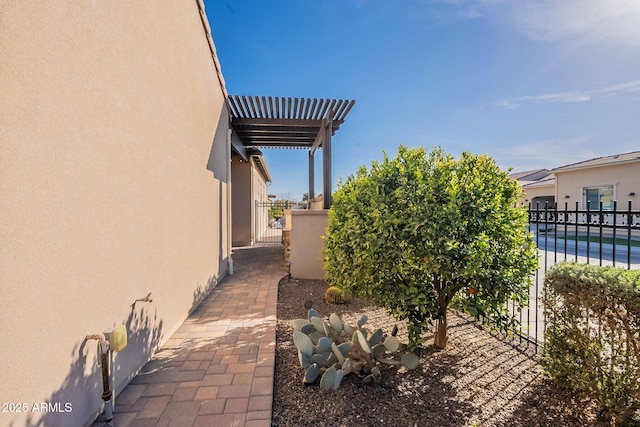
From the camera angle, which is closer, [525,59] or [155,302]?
[155,302]

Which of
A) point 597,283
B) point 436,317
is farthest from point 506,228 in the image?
point 436,317

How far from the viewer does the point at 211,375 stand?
2945 mm

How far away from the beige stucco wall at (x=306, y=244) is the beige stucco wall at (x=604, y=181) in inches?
665

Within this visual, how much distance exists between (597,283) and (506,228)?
850 millimetres

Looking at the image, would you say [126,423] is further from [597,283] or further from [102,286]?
[597,283]

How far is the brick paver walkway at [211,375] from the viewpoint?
2338mm

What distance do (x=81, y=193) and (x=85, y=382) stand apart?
1.49 meters

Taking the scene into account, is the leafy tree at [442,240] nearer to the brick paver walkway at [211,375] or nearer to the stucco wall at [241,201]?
the brick paver walkway at [211,375]

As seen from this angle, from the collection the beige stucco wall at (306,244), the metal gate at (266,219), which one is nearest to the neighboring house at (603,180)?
the beige stucco wall at (306,244)

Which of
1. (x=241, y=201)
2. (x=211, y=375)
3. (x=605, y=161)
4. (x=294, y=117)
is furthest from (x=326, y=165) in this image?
(x=605, y=161)

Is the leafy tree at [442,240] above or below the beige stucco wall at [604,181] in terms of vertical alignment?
below

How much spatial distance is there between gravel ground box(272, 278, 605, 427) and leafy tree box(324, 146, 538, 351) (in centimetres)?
38

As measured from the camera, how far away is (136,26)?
2.94 meters

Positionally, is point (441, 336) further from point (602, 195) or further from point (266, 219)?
point (266, 219)
